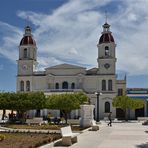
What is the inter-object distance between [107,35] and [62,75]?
12.0 metres

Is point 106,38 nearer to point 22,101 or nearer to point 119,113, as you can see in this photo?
point 119,113

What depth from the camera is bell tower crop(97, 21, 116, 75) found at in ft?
258

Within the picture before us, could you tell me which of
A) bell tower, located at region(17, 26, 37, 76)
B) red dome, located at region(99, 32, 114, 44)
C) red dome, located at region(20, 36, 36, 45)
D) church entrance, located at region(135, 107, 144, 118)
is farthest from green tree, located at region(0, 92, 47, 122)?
red dome, located at region(20, 36, 36, 45)

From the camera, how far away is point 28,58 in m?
80.9

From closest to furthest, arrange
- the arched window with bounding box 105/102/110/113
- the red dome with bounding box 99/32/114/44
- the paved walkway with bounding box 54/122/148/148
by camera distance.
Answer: the paved walkway with bounding box 54/122/148/148 → the arched window with bounding box 105/102/110/113 → the red dome with bounding box 99/32/114/44

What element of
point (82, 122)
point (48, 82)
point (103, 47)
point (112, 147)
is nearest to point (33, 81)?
point (48, 82)

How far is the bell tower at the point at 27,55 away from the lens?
3169 inches

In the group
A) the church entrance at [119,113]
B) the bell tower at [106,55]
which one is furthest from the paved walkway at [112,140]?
the bell tower at [106,55]

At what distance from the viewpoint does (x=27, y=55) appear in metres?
81.5

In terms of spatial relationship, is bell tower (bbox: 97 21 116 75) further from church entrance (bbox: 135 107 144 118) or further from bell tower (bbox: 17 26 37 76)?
bell tower (bbox: 17 26 37 76)

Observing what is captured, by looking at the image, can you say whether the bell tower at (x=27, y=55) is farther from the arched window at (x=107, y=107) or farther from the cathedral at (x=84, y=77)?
the arched window at (x=107, y=107)

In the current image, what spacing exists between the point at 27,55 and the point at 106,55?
15.8 meters

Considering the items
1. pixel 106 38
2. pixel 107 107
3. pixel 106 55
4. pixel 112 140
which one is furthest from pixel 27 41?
pixel 112 140

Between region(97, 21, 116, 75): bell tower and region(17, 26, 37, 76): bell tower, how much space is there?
1312cm
